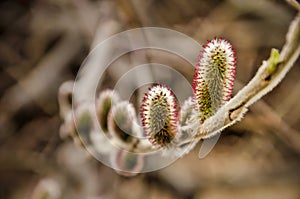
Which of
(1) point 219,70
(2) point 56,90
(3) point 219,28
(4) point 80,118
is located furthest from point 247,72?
(1) point 219,70

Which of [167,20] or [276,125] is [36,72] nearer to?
[167,20]

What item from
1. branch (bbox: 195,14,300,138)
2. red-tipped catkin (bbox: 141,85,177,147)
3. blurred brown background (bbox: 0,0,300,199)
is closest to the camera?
branch (bbox: 195,14,300,138)

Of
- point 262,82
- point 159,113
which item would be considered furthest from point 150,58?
point 262,82

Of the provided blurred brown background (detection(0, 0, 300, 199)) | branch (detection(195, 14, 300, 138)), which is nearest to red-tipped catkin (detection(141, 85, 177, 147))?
branch (detection(195, 14, 300, 138))

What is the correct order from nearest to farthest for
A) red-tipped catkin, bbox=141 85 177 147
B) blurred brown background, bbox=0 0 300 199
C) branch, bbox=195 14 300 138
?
branch, bbox=195 14 300 138, red-tipped catkin, bbox=141 85 177 147, blurred brown background, bbox=0 0 300 199

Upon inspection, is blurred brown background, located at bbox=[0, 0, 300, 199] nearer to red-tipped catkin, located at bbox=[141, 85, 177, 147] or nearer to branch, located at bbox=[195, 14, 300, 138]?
red-tipped catkin, located at bbox=[141, 85, 177, 147]

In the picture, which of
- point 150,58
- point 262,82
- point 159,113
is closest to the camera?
point 262,82

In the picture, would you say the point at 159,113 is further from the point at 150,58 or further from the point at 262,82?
the point at 150,58

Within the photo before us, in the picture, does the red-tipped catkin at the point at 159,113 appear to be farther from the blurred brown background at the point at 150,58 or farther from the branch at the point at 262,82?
the blurred brown background at the point at 150,58
